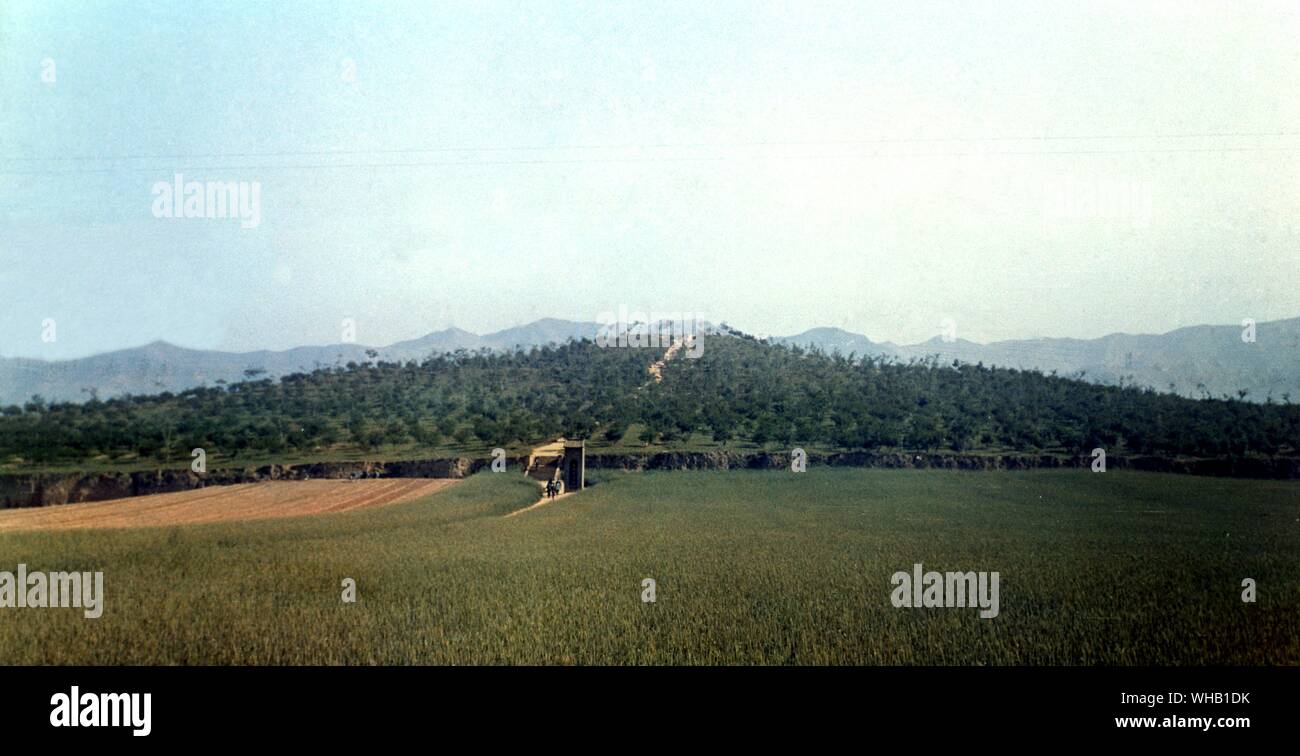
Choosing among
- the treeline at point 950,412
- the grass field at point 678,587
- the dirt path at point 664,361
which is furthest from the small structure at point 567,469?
the dirt path at point 664,361

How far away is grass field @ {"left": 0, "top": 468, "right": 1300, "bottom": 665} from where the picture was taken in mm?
11117

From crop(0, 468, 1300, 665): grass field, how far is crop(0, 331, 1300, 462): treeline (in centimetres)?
1422

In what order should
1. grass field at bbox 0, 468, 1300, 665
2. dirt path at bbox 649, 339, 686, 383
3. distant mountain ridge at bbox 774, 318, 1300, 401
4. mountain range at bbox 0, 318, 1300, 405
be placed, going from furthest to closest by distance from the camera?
dirt path at bbox 649, 339, 686, 383
distant mountain ridge at bbox 774, 318, 1300, 401
mountain range at bbox 0, 318, 1300, 405
grass field at bbox 0, 468, 1300, 665

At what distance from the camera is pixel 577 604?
43.5ft

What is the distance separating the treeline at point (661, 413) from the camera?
126 ft

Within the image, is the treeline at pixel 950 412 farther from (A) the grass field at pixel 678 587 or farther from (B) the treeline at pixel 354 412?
(A) the grass field at pixel 678 587

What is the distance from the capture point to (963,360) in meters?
56.3

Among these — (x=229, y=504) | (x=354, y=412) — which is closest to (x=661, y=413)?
(x=354, y=412)

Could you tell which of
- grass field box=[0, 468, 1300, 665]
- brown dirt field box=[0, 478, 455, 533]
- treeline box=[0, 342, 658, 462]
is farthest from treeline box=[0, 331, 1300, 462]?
grass field box=[0, 468, 1300, 665]

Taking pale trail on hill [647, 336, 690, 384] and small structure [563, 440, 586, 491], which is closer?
small structure [563, 440, 586, 491]

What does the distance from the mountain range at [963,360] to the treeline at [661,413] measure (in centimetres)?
149

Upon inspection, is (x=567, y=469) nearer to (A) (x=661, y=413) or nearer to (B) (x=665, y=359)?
(A) (x=661, y=413)

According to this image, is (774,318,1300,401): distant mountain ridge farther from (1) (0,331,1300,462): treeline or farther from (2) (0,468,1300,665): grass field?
(2) (0,468,1300,665): grass field
